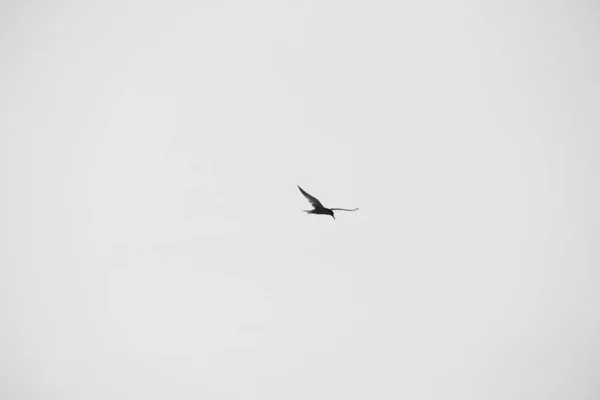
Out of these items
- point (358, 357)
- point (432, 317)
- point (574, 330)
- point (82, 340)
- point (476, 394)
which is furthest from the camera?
point (82, 340)

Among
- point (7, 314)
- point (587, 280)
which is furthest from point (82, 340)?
point (587, 280)

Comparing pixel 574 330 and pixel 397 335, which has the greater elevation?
pixel 574 330

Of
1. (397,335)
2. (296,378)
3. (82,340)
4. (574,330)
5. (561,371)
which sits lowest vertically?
(82,340)

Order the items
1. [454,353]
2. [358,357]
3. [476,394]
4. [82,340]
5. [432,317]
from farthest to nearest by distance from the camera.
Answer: [82,340]
[432,317]
[358,357]
[454,353]
[476,394]

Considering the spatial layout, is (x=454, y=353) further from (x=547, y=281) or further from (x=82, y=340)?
(x=82, y=340)

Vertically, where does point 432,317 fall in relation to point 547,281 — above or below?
below

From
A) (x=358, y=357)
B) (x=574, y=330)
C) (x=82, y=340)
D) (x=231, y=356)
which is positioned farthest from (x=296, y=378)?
(x=82, y=340)

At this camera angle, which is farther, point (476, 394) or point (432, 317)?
point (432, 317)

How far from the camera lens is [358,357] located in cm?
15912

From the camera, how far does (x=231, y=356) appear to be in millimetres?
179625

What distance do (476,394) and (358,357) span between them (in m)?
50.7

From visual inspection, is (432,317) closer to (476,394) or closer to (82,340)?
(476,394)

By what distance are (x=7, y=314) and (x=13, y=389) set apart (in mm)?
98010

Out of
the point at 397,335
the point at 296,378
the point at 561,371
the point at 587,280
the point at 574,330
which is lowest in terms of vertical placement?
the point at 296,378
